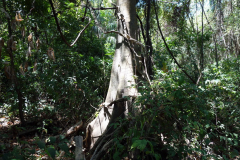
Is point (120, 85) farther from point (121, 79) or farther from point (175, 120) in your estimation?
point (175, 120)

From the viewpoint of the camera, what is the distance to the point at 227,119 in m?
2.98


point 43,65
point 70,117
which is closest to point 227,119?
point 70,117

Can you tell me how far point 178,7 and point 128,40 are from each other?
3.49 m

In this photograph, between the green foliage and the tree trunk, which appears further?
the tree trunk

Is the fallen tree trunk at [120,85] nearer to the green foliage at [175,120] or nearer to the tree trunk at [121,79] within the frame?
the tree trunk at [121,79]

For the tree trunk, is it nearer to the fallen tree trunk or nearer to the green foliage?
the fallen tree trunk

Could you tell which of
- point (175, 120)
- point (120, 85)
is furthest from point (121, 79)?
point (175, 120)

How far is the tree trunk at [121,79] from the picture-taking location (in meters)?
3.13

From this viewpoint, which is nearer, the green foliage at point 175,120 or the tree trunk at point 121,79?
the green foliage at point 175,120

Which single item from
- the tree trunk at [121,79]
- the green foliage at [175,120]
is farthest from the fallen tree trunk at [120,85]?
the green foliage at [175,120]

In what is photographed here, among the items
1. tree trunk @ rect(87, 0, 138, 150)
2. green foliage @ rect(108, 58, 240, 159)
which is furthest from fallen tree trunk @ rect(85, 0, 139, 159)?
green foliage @ rect(108, 58, 240, 159)

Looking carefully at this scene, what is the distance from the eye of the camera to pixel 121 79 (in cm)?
328

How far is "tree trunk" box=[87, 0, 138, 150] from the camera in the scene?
313 centimetres

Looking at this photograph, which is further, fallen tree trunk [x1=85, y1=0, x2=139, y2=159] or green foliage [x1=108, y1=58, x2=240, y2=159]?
fallen tree trunk [x1=85, y1=0, x2=139, y2=159]
